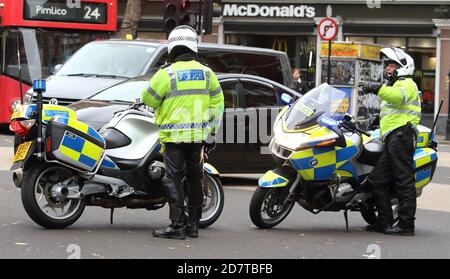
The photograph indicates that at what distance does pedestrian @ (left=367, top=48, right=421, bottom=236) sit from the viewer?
9148 millimetres

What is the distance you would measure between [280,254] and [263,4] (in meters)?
24.0

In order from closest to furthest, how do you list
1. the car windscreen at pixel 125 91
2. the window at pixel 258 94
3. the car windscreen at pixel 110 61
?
1. the car windscreen at pixel 125 91
2. the window at pixel 258 94
3. the car windscreen at pixel 110 61

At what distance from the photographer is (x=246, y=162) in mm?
12844

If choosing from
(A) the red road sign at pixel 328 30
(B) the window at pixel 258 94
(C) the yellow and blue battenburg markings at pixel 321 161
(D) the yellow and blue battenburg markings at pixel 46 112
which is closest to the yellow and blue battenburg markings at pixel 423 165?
(C) the yellow and blue battenburg markings at pixel 321 161

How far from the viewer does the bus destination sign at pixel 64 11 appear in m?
20.5

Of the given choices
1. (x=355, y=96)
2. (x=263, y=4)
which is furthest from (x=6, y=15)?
(x=263, y=4)

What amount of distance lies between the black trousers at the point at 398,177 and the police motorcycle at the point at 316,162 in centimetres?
13

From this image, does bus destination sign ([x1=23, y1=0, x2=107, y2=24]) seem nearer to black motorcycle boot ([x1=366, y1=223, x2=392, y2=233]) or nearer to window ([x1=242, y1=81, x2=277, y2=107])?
window ([x1=242, y1=81, x2=277, y2=107])

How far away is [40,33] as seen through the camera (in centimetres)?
2089

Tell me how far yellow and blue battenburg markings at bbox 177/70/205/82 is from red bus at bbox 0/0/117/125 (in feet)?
42.0

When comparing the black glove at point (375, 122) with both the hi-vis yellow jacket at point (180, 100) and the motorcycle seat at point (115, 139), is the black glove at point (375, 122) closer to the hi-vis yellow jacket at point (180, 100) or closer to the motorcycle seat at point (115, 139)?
the hi-vis yellow jacket at point (180, 100)

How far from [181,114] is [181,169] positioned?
0.47 meters
